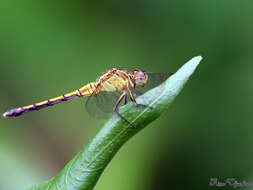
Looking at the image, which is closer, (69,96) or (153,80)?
(153,80)

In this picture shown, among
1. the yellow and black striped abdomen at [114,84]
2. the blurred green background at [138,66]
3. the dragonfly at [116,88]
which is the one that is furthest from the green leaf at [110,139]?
the blurred green background at [138,66]

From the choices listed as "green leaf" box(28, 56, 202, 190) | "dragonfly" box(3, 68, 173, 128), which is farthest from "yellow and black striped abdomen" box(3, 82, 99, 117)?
"green leaf" box(28, 56, 202, 190)

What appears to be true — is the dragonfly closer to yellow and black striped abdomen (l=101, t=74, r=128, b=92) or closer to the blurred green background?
yellow and black striped abdomen (l=101, t=74, r=128, b=92)

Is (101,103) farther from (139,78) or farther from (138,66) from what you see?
(138,66)

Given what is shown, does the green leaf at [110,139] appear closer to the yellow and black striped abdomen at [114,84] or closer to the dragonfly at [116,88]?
the dragonfly at [116,88]

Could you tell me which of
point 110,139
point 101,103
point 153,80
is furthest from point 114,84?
point 110,139
